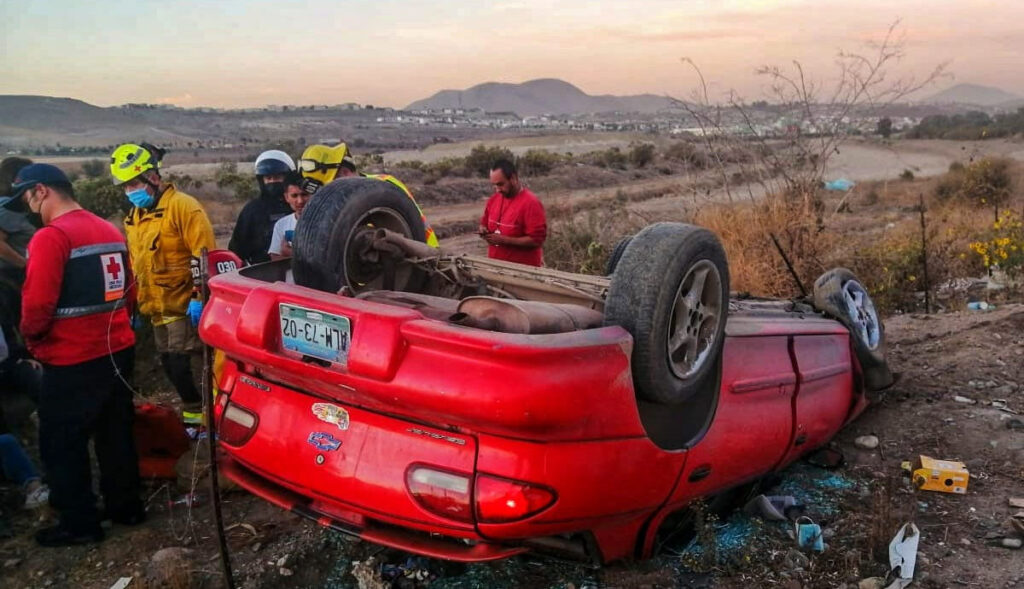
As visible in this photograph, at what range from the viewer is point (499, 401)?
225 cm

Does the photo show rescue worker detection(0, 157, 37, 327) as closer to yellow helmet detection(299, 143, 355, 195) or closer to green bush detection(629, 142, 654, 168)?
yellow helmet detection(299, 143, 355, 195)

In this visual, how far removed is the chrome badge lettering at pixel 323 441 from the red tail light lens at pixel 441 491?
1.08 feet

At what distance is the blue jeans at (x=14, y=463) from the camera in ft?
14.4

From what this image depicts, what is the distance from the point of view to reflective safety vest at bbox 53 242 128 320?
3771 millimetres

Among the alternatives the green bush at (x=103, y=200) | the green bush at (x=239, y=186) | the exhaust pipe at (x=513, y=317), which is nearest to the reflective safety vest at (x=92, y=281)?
the exhaust pipe at (x=513, y=317)

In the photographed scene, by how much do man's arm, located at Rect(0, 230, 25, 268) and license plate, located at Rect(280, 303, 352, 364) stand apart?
3.53m

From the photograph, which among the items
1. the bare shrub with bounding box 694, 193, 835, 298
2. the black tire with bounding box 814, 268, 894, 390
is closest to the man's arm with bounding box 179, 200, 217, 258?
the black tire with bounding box 814, 268, 894, 390

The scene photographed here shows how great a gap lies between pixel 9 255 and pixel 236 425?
327 centimetres

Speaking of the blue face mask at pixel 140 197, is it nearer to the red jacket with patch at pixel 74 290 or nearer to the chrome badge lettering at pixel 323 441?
the red jacket with patch at pixel 74 290

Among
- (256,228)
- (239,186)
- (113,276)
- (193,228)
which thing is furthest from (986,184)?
(239,186)

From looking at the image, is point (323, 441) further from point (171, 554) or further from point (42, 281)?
point (42, 281)

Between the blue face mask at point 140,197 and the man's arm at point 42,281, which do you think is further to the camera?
the blue face mask at point 140,197

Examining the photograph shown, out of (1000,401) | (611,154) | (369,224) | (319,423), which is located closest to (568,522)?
(319,423)

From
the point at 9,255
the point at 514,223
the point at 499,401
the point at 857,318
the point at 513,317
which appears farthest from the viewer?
the point at 514,223
